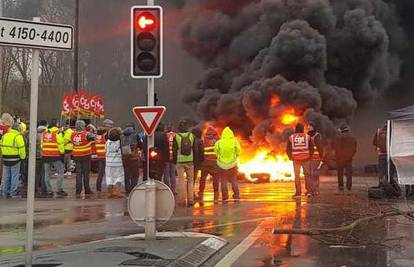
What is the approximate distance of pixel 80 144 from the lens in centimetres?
1662

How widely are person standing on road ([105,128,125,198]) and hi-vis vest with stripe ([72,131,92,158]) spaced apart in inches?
21.5

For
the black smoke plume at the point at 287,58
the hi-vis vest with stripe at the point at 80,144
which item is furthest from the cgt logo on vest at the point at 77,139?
the black smoke plume at the point at 287,58

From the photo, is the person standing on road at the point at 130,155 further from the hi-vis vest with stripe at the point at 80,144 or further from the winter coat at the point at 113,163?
the hi-vis vest with stripe at the point at 80,144

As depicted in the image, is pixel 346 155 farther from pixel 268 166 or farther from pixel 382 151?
pixel 268 166

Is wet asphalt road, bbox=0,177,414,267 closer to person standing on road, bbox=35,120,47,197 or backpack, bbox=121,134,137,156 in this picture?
person standing on road, bbox=35,120,47,197

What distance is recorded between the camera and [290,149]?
50.9 ft

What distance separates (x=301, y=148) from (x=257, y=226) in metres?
4.92

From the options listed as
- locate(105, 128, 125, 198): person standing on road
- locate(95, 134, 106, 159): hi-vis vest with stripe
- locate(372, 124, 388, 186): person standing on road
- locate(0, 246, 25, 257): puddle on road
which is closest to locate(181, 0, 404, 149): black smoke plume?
locate(372, 124, 388, 186): person standing on road

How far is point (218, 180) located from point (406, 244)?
7.26 metres

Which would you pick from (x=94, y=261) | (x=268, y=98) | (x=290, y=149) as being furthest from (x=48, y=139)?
(x=268, y=98)

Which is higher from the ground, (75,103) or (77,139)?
(75,103)

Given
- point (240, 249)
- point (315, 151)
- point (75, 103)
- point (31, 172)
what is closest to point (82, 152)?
point (315, 151)

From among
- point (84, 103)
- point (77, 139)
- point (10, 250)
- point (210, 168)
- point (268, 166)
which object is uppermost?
point (84, 103)

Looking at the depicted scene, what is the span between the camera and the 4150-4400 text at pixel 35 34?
22.9ft
